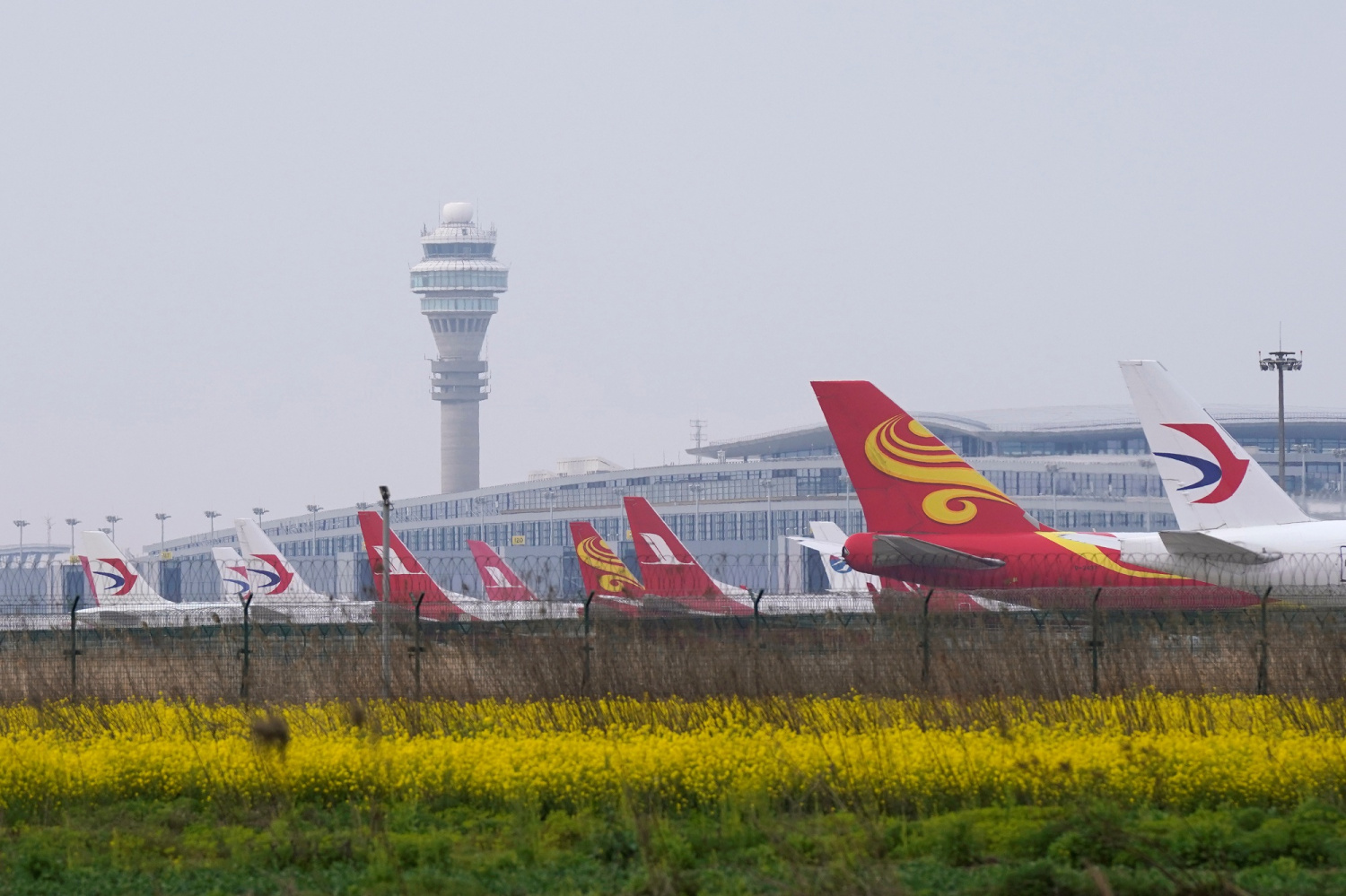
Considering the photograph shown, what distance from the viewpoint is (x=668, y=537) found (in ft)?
170

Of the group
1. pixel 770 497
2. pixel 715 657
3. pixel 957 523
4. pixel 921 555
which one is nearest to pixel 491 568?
pixel 957 523

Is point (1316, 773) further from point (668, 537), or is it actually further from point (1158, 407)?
point (668, 537)

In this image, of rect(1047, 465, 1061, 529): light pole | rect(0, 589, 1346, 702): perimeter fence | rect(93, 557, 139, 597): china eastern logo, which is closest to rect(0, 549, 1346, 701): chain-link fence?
rect(0, 589, 1346, 702): perimeter fence

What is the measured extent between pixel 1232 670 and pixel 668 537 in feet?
99.3

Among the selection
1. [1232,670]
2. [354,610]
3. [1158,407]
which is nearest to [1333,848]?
[1232,670]

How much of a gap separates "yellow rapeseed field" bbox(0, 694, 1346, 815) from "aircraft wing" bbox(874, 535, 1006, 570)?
11861 mm

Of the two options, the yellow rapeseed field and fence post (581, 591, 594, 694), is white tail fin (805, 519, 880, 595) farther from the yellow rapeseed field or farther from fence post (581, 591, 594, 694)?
the yellow rapeseed field

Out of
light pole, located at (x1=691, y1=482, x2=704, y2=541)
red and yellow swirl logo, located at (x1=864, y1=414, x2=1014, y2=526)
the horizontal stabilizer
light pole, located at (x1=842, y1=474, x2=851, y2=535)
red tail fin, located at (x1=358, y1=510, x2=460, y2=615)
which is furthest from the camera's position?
light pole, located at (x1=691, y1=482, x2=704, y2=541)

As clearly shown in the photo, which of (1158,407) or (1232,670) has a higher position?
(1158,407)

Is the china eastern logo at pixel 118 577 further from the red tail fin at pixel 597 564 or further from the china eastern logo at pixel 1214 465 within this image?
the china eastern logo at pixel 1214 465

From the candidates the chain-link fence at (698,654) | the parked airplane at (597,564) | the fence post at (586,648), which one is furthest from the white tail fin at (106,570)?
the fence post at (586,648)

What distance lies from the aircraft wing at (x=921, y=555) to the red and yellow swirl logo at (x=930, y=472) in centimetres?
131

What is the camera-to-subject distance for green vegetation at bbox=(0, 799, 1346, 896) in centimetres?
1129

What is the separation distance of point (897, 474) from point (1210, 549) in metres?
6.25
